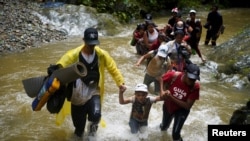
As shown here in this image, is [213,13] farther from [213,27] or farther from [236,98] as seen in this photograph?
[236,98]

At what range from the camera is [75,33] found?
48.4ft

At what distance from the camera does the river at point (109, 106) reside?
645cm

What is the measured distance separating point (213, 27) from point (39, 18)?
7020mm

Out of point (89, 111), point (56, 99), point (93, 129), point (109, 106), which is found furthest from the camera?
point (109, 106)

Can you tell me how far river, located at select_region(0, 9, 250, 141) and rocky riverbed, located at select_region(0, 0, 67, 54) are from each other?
53 cm

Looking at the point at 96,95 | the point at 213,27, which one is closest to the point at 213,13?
the point at 213,27

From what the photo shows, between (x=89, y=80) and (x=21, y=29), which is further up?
(x=89, y=80)

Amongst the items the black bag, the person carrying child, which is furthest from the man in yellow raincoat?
the person carrying child

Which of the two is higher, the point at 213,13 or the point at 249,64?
the point at 213,13

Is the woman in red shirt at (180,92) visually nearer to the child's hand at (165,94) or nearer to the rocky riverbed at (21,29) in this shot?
A: the child's hand at (165,94)

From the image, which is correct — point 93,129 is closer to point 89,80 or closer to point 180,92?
point 89,80

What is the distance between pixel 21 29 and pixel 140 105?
8.65m

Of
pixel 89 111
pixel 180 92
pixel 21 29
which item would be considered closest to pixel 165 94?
pixel 180 92

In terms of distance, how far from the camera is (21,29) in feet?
43.2
